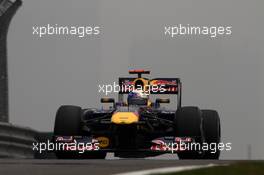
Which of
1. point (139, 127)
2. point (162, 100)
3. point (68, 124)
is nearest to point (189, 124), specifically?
point (139, 127)

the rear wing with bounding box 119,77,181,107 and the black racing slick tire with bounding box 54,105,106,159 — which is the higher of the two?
the rear wing with bounding box 119,77,181,107

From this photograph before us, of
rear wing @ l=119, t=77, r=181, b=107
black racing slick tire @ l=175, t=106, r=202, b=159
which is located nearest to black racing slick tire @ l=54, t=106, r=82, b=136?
rear wing @ l=119, t=77, r=181, b=107

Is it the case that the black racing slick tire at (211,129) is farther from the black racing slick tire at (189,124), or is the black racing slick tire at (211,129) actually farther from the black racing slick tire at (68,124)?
the black racing slick tire at (68,124)

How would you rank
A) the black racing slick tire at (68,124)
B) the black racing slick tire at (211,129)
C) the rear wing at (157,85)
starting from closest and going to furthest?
1. the black racing slick tire at (68,124)
2. the black racing slick tire at (211,129)
3. the rear wing at (157,85)

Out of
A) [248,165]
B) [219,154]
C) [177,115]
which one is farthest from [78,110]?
[248,165]

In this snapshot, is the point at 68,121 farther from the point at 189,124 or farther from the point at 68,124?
the point at 189,124

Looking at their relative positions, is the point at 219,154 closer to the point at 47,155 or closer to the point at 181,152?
the point at 181,152

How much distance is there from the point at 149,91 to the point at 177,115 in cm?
186

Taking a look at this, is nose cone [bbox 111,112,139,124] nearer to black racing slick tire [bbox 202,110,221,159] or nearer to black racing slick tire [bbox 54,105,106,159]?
black racing slick tire [bbox 54,105,106,159]

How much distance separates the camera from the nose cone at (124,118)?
67.1 ft

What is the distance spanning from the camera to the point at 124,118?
806 inches

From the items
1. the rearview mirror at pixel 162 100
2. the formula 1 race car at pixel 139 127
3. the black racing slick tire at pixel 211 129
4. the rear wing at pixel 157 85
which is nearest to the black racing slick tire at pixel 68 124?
the formula 1 race car at pixel 139 127

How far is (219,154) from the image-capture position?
2209cm

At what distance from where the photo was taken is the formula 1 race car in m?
20.1
